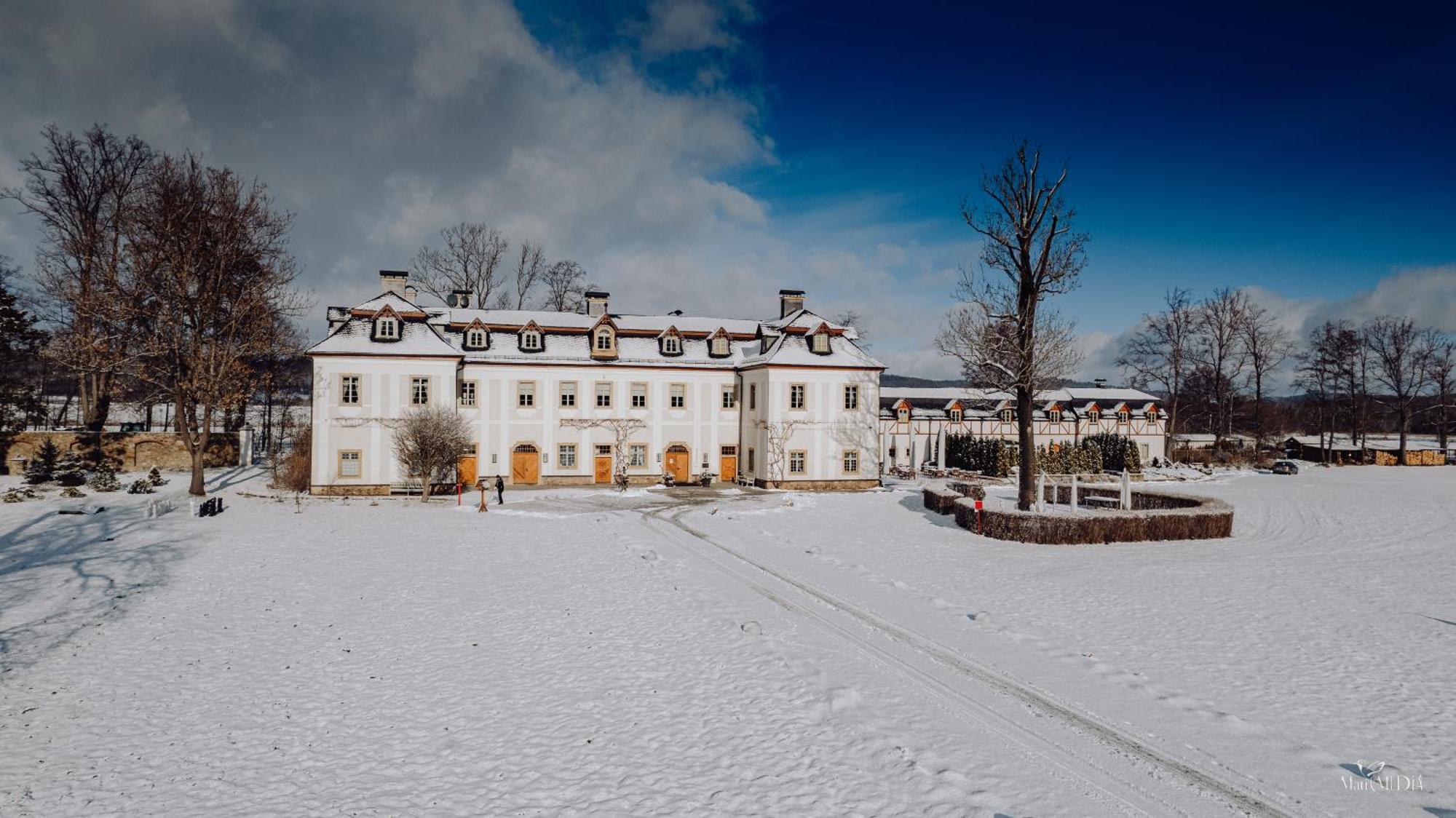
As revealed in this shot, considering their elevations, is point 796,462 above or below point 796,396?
below

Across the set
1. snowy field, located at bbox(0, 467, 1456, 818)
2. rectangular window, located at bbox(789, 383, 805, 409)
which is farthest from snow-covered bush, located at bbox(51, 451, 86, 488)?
rectangular window, located at bbox(789, 383, 805, 409)

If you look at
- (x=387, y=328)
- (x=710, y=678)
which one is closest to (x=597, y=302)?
(x=387, y=328)

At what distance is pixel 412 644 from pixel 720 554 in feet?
29.6

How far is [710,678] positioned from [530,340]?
28.6 metres

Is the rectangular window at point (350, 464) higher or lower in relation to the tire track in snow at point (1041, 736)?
higher

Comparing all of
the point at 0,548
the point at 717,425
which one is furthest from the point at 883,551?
the point at 0,548

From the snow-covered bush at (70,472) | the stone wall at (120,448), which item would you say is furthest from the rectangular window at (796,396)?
the snow-covered bush at (70,472)

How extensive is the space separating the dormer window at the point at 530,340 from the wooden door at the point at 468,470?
624cm

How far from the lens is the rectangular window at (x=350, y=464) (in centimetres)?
3173

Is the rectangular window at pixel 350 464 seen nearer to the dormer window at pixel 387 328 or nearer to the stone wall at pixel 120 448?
the dormer window at pixel 387 328

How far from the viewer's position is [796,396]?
117 ft

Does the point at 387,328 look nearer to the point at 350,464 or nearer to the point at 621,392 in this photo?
the point at 350,464

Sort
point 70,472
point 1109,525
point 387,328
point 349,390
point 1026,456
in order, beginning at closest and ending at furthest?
point 1109,525 → point 1026,456 → point 70,472 → point 349,390 → point 387,328

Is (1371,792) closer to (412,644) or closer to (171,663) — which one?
(412,644)
